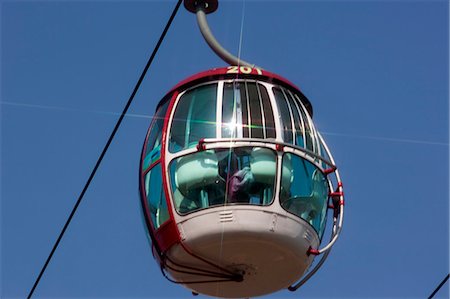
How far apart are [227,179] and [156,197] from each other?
3.46 feet

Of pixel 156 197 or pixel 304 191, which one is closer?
pixel 304 191

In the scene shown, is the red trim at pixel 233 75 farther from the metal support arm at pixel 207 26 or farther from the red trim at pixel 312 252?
the red trim at pixel 312 252

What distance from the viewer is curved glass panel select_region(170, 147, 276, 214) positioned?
1628 centimetres

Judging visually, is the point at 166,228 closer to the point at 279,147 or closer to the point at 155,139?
the point at 155,139

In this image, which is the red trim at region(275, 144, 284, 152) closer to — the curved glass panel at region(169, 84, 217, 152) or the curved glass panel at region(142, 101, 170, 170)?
the curved glass panel at region(169, 84, 217, 152)

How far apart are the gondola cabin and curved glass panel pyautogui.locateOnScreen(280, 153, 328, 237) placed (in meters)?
0.01

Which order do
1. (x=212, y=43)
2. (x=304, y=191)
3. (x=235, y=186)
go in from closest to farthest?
(x=235, y=186), (x=304, y=191), (x=212, y=43)

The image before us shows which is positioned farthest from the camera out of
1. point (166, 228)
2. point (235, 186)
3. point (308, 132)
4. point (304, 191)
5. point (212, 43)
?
point (212, 43)

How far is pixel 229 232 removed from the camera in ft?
52.5

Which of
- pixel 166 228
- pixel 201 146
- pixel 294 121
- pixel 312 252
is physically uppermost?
pixel 294 121

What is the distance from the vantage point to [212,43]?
59.5ft

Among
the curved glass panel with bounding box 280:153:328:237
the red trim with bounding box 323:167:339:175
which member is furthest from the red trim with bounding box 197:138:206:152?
the red trim with bounding box 323:167:339:175

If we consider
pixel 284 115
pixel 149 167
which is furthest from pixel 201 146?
pixel 284 115

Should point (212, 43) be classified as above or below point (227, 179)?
above
